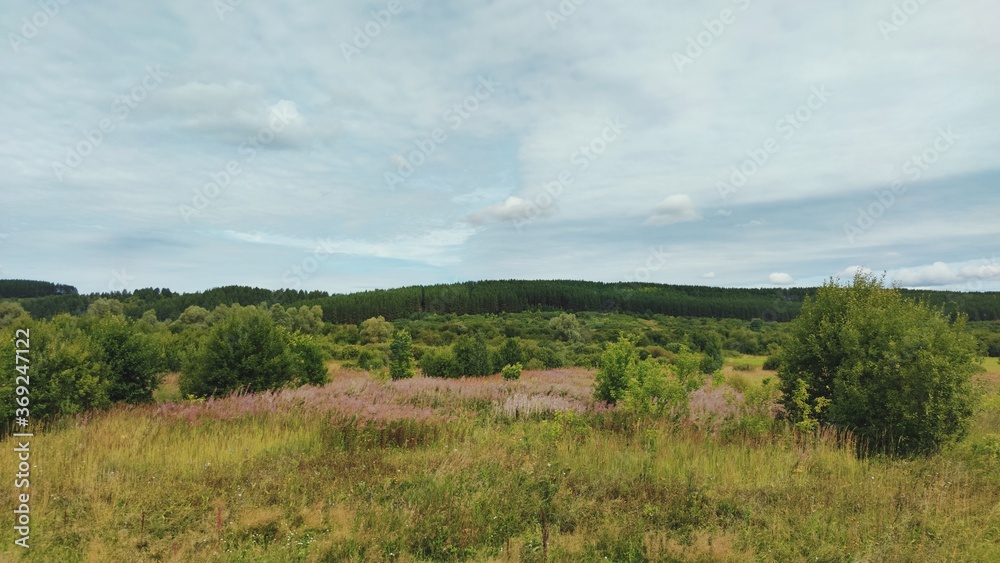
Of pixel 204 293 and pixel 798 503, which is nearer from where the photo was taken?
pixel 798 503

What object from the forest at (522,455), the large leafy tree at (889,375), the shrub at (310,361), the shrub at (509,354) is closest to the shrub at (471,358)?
the shrub at (509,354)

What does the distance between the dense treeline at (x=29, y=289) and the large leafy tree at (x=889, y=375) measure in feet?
462

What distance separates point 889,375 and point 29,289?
505 ft

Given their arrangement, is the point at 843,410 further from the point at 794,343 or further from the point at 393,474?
the point at 393,474

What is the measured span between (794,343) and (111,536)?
1077 centimetres

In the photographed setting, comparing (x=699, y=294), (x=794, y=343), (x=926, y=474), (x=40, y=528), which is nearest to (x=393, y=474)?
(x=40, y=528)

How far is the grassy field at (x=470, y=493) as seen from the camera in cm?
449

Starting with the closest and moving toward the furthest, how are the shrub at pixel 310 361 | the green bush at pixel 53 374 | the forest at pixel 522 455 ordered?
the forest at pixel 522 455 → the green bush at pixel 53 374 → the shrub at pixel 310 361

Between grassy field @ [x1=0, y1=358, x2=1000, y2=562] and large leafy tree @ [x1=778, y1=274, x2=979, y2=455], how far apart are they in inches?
20.8

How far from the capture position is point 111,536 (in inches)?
171

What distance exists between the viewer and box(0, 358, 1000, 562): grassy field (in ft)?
14.7

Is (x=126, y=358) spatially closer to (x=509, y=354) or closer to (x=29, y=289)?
(x=509, y=354)

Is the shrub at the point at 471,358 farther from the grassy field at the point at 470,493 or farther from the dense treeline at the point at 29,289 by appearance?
the dense treeline at the point at 29,289

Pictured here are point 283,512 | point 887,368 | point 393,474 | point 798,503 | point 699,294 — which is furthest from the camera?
point 699,294
